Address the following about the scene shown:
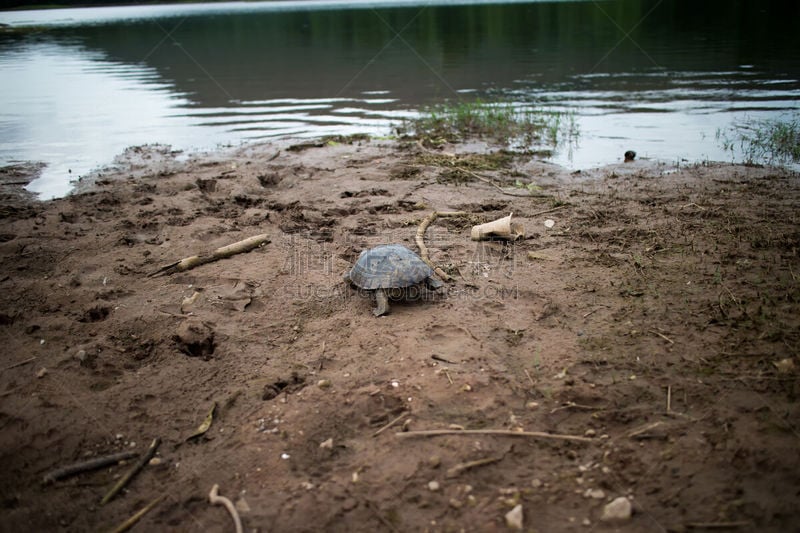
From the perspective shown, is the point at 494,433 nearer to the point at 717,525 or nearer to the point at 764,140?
the point at 717,525

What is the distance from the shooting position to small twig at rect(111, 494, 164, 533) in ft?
8.34

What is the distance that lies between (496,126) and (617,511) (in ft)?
29.1

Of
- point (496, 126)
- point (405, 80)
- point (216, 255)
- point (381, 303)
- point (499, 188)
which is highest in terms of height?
point (405, 80)

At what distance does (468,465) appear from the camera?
2699 mm

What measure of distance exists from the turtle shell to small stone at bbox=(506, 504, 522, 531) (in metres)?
2.10

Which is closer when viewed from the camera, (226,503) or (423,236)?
(226,503)

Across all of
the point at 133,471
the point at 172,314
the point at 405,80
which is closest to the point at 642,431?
the point at 133,471

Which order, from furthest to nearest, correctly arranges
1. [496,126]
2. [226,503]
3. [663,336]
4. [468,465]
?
[496,126], [663,336], [468,465], [226,503]

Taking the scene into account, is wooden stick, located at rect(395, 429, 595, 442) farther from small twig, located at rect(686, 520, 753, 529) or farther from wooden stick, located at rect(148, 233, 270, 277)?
wooden stick, located at rect(148, 233, 270, 277)

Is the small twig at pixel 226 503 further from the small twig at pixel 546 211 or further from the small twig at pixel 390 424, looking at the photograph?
the small twig at pixel 546 211

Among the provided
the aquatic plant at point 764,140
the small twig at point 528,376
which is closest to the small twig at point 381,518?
the small twig at point 528,376

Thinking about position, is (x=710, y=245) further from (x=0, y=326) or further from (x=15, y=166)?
(x=15, y=166)

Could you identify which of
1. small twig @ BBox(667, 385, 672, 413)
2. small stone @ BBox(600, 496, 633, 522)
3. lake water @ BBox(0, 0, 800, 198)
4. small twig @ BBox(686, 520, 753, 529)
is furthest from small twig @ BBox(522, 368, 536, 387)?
lake water @ BBox(0, 0, 800, 198)

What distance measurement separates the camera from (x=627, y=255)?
4.88 m
